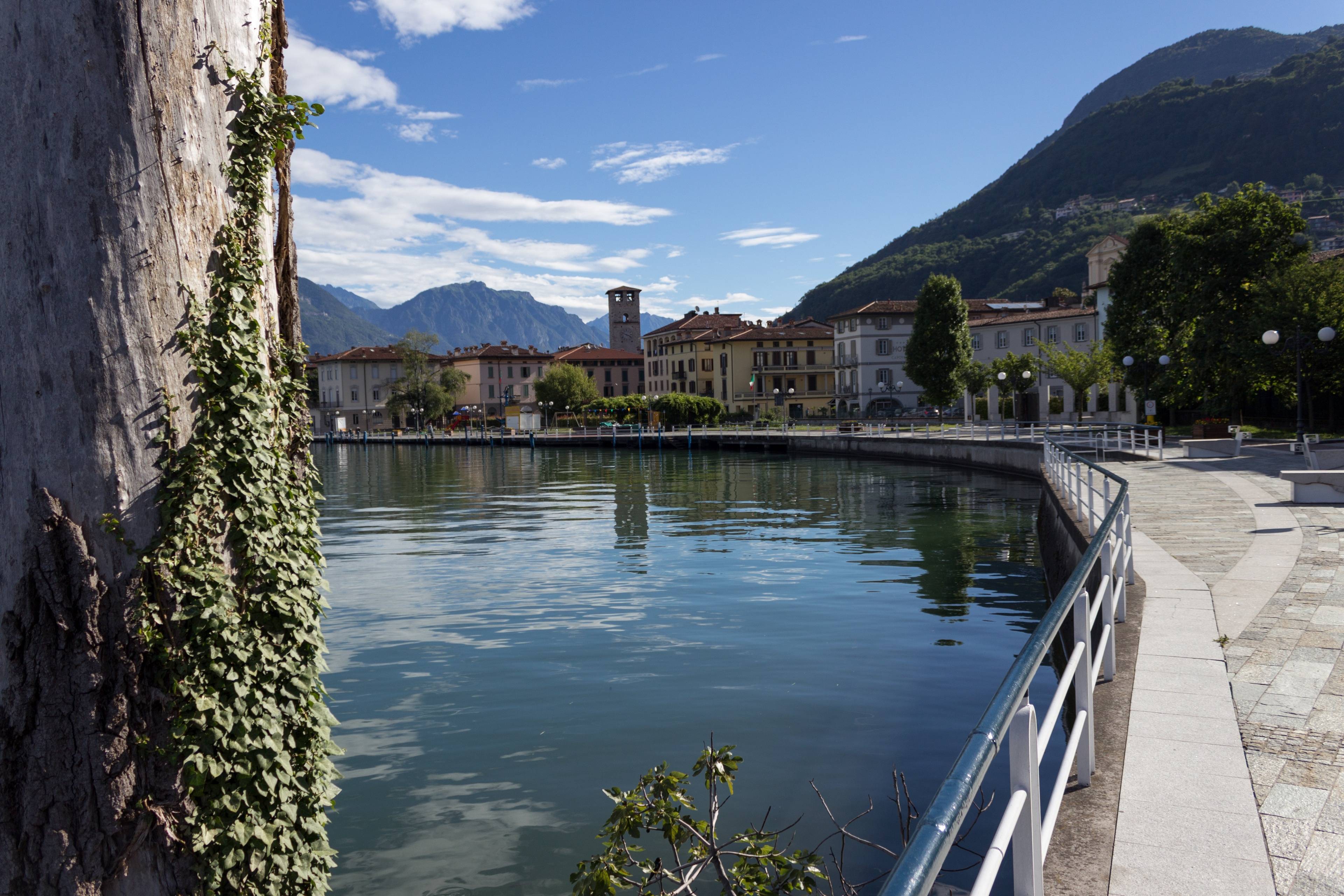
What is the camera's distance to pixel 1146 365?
45031mm

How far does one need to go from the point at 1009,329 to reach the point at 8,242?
276 ft

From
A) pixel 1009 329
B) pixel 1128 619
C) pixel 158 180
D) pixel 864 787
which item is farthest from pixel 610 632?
pixel 1009 329

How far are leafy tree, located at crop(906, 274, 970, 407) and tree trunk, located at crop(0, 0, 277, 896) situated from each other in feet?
210

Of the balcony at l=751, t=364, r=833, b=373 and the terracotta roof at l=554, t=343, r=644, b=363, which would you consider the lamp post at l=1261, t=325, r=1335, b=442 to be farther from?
the terracotta roof at l=554, t=343, r=644, b=363

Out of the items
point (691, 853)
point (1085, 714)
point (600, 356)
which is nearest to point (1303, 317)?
point (1085, 714)

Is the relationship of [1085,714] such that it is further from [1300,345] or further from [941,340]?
[941,340]

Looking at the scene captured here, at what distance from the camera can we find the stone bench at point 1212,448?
2878 cm

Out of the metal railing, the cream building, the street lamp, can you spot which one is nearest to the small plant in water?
the metal railing

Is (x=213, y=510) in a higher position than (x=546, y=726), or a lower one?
higher

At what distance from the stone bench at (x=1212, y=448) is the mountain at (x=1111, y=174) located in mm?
88604

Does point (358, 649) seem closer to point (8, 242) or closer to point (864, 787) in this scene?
point (864, 787)

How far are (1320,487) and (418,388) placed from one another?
348ft

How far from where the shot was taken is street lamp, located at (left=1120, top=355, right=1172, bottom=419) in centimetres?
3885

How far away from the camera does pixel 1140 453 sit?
99.1 ft
